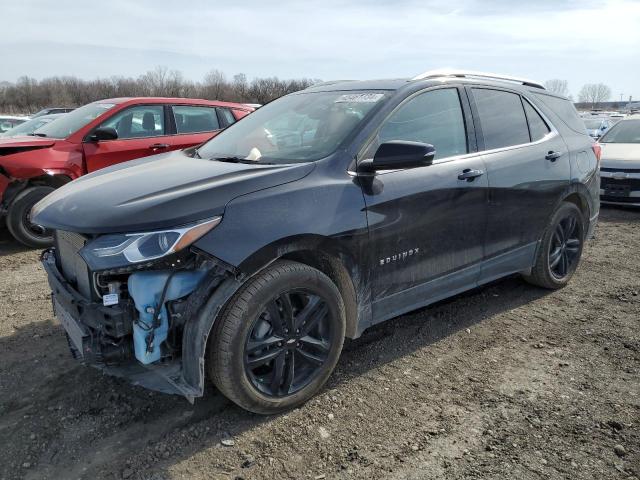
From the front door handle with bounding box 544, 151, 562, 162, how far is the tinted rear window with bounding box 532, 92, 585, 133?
0.50 metres

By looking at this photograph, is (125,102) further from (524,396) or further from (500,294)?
(524,396)

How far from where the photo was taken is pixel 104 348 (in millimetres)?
2441

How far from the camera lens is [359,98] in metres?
3.41

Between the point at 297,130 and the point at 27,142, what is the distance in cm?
427

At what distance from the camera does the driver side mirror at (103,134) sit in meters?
6.34

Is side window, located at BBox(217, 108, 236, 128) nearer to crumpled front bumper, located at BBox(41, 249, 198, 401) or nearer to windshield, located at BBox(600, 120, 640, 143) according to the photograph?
crumpled front bumper, located at BBox(41, 249, 198, 401)

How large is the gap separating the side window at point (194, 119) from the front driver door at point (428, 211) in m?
4.50

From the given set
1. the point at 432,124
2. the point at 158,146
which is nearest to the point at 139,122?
the point at 158,146

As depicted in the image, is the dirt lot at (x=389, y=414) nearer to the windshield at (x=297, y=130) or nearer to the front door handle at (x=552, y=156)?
the front door handle at (x=552, y=156)

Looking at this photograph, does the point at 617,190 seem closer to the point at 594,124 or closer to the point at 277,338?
the point at 277,338

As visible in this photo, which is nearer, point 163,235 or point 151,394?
point 163,235

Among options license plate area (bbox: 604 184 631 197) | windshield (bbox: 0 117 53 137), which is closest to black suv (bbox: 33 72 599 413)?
windshield (bbox: 0 117 53 137)

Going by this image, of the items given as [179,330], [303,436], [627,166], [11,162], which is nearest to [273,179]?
[179,330]

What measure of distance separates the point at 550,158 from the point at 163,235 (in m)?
3.28
